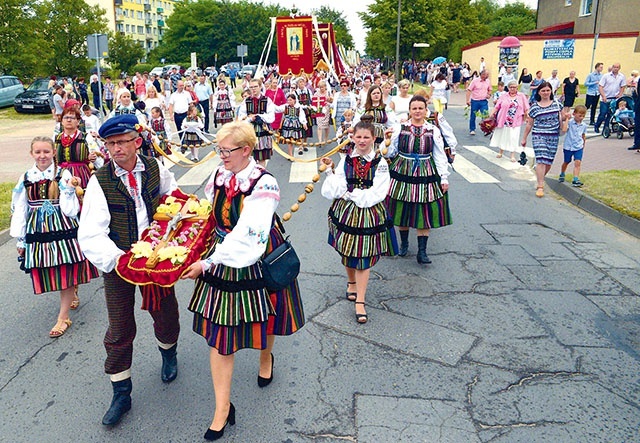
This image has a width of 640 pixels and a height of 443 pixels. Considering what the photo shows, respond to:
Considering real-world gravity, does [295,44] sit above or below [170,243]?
above

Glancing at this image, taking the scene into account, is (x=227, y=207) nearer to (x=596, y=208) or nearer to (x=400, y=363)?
(x=400, y=363)

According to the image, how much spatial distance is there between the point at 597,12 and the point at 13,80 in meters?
32.8

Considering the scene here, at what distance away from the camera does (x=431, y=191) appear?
253 inches

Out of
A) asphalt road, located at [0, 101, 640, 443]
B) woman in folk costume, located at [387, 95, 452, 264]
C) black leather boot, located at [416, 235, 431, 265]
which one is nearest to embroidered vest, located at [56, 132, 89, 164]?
asphalt road, located at [0, 101, 640, 443]

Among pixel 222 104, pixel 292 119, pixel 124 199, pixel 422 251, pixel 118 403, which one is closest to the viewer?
pixel 124 199

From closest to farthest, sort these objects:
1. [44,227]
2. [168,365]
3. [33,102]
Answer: [168,365]
[44,227]
[33,102]

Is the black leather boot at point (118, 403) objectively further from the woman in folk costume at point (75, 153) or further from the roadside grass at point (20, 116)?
the roadside grass at point (20, 116)

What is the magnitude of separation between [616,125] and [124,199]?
15779mm

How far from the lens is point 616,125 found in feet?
51.7

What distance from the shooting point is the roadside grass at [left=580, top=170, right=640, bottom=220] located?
8609 mm

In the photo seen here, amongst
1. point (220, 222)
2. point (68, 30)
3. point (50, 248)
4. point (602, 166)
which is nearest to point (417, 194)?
point (220, 222)

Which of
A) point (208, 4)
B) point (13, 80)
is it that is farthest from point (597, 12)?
point (208, 4)

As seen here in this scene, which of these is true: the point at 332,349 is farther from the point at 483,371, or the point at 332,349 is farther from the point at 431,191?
the point at 431,191

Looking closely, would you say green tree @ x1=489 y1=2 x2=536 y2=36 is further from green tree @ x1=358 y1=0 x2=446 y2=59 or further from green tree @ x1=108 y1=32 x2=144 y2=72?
green tree @ x1=108 y1=32 x2=144 y2=72
